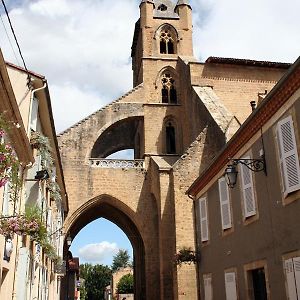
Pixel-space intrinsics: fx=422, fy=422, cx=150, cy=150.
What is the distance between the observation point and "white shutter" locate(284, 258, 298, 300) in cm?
670

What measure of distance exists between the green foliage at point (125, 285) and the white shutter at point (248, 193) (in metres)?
42.4

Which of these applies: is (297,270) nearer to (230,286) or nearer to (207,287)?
(230,286)

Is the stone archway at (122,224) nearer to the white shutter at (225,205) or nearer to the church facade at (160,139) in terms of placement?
the church facade at (160,139)

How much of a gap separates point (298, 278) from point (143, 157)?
18832 mm

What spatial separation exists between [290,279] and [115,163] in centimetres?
1781

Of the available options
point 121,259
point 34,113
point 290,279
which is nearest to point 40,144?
point 34,113

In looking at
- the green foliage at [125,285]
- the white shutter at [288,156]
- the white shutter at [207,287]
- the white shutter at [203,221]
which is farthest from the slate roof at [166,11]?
the green foliage at [125,285]

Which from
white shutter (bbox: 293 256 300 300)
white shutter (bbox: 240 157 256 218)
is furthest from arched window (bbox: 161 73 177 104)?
white shutter (bbox: 293 256 300 300)

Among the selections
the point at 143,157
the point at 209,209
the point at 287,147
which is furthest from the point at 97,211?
the point at 287,147

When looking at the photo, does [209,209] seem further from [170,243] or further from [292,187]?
[170,243]

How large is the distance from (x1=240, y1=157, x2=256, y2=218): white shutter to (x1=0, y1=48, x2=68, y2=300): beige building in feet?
13.2

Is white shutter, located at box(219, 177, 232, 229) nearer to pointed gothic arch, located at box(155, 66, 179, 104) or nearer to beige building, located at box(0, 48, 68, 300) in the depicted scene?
beige building, located at box(0, 48, 68, 300)

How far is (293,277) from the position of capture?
6.73 meters

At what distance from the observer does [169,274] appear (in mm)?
20109
